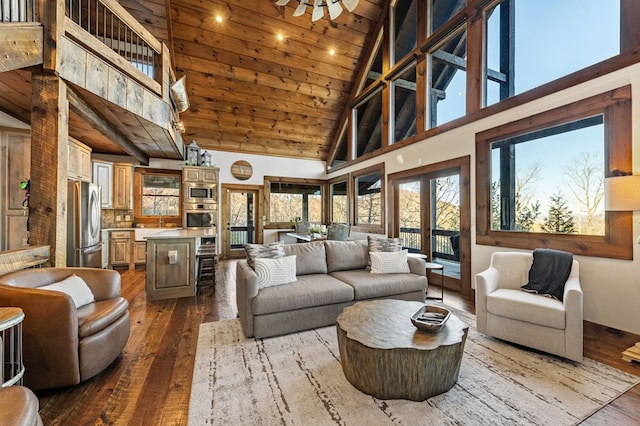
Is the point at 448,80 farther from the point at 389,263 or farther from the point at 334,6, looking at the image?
the point at 389,263

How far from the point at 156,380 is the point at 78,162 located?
4.18 metres

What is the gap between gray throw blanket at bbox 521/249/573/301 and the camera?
8.42ft

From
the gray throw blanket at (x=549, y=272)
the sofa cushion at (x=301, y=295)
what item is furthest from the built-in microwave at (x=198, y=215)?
the gray throw blanket at (x=549, y=272)

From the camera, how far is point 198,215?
21.5 feet

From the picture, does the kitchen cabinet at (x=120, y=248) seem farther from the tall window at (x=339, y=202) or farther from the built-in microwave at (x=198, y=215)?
the tall window at (x=339, y=202)

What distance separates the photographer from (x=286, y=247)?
3.33 meters

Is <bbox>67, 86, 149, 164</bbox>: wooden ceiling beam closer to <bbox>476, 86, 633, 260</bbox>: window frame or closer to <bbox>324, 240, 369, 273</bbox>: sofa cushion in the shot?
<bbox>324, 240, 369, 273</bbox>: sofa cushion

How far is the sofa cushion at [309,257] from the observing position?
332 cm

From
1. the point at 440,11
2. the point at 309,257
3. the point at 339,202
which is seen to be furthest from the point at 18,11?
the point at 339,202

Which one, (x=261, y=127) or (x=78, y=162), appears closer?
(x=78, y=162)

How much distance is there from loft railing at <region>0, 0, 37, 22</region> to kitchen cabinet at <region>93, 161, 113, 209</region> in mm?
3430

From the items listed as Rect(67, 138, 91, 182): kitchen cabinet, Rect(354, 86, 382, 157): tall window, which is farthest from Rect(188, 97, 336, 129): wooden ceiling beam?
Rect(67, 138, 91, 182): kitchen cabinet

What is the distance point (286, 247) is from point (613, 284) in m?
3.38

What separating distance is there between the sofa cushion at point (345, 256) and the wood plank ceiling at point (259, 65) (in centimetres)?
463
